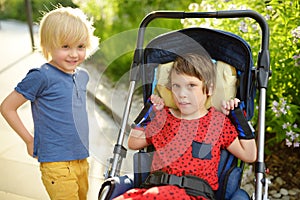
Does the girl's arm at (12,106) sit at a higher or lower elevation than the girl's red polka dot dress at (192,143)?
higher

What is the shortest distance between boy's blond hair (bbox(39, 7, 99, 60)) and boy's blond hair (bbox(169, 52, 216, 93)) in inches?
20.2

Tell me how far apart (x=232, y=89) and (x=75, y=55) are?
89 centimetres

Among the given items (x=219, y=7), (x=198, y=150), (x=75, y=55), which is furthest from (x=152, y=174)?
(x=219, y=7)

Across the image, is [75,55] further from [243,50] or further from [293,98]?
[293,98]

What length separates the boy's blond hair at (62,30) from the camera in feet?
8.93

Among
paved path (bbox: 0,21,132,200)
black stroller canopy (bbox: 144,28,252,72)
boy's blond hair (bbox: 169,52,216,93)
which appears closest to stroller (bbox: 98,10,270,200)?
black stroller canopy (bbox: 144,28,252,72)

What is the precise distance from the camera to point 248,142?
110 inches

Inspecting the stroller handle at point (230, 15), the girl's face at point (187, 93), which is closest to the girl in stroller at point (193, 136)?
the girl's face at point (187, 93)

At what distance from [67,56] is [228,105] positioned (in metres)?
0.90

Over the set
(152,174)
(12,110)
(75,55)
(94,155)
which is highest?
(75,55)

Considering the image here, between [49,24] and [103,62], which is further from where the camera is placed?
[103,62]

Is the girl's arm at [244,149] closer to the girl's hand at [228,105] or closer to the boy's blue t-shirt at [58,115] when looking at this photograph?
the girl's hand at [228,105]

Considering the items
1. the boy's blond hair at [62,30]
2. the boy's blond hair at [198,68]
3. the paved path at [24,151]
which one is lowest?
the paved path at [24,151]

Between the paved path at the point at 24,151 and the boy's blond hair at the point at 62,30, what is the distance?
1.27 m
